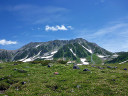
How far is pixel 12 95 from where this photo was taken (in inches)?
649

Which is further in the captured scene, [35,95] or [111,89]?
[111,89]

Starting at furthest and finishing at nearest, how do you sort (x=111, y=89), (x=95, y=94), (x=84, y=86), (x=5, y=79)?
(x=5, y=79)
(x=84, y=86)
(x=111, y=89)
(x=95, y=94)

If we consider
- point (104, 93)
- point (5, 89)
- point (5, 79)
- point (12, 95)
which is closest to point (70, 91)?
point (104, 93)

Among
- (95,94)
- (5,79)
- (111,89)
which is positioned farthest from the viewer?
(5,79)

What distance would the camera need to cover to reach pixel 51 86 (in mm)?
20531

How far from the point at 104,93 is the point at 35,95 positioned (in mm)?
10138

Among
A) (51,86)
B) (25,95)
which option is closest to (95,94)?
(51,86)

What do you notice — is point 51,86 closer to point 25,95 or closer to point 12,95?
point 25,95

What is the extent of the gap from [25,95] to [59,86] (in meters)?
6.21

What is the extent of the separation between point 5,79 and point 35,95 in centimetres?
1189

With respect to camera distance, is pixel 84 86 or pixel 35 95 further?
pixel 84 86

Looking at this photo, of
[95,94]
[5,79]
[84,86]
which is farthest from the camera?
[5,79]

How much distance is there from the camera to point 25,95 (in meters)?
→ 16.6

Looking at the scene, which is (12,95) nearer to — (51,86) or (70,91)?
(51,86)
